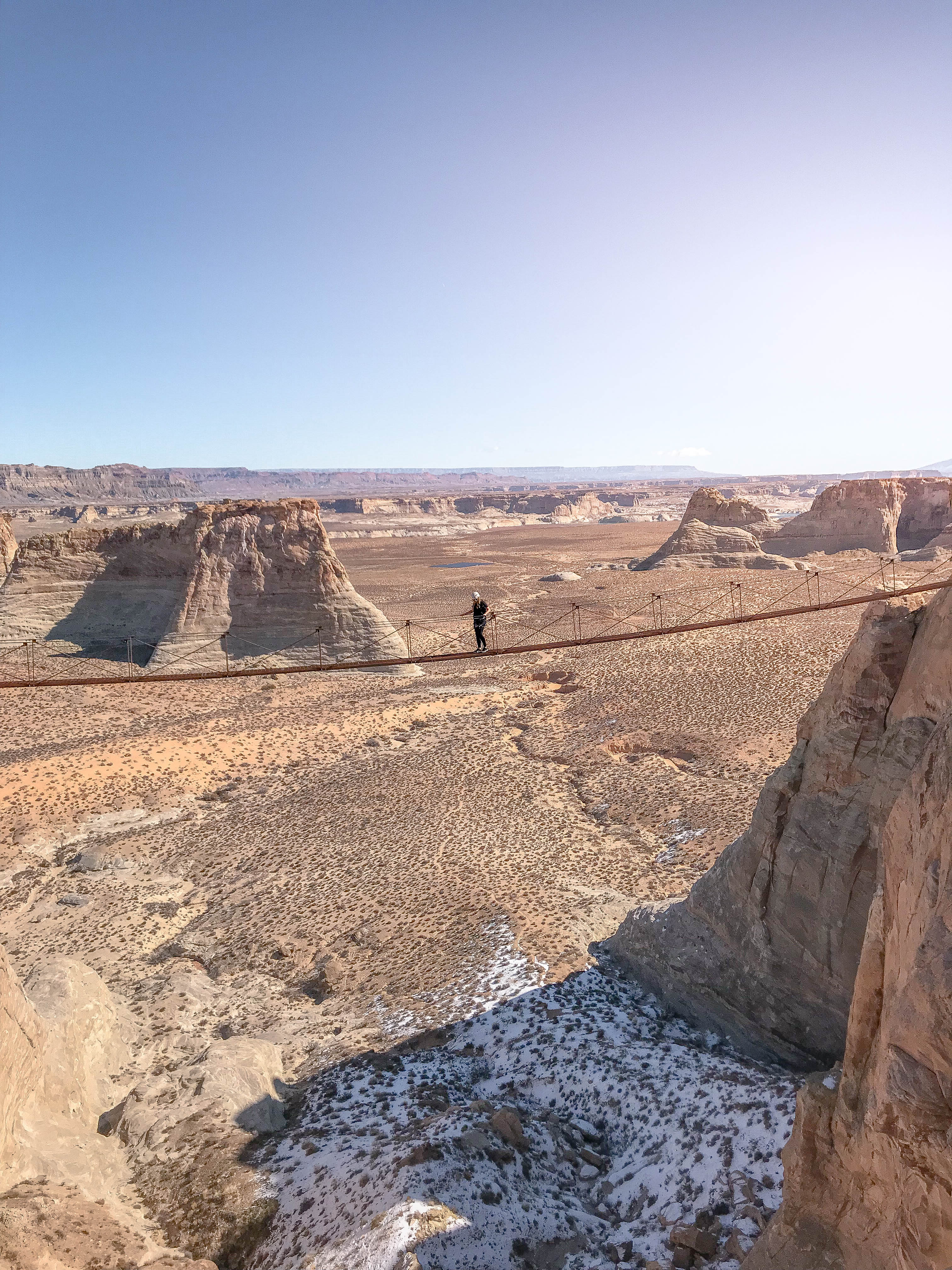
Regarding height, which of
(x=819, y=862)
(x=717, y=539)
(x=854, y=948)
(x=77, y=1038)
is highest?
(x=717, y=539)

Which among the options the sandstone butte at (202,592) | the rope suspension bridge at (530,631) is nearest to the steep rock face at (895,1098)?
the rope suspension bridge at (530,631)

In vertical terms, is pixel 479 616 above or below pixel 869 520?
below

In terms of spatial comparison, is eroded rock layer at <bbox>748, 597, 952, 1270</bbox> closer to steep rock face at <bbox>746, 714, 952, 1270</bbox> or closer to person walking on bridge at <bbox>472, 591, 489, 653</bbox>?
steep rock face at <bbox>746, 714, 952, 1270</bbox>

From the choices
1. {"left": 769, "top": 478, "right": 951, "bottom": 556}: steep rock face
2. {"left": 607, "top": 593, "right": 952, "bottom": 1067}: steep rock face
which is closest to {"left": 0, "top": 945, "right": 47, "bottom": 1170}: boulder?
{"left": 607, "top": 593, "right": 952, "bottom": 1067}: steep rock face

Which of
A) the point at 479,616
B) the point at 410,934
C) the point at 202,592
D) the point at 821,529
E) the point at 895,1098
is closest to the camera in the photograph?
the point at 895,1098

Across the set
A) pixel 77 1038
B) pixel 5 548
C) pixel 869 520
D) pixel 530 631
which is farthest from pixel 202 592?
pixel 869 520

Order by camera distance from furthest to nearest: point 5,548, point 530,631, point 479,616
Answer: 1. point 530,631
2. point 5,548
3. point 479,616

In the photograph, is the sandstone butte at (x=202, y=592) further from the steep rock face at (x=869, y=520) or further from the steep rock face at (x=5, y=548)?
the steep rock face at (x=869, y=520)

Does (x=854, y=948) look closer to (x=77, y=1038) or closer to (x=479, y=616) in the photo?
(x=77, y=1038)
